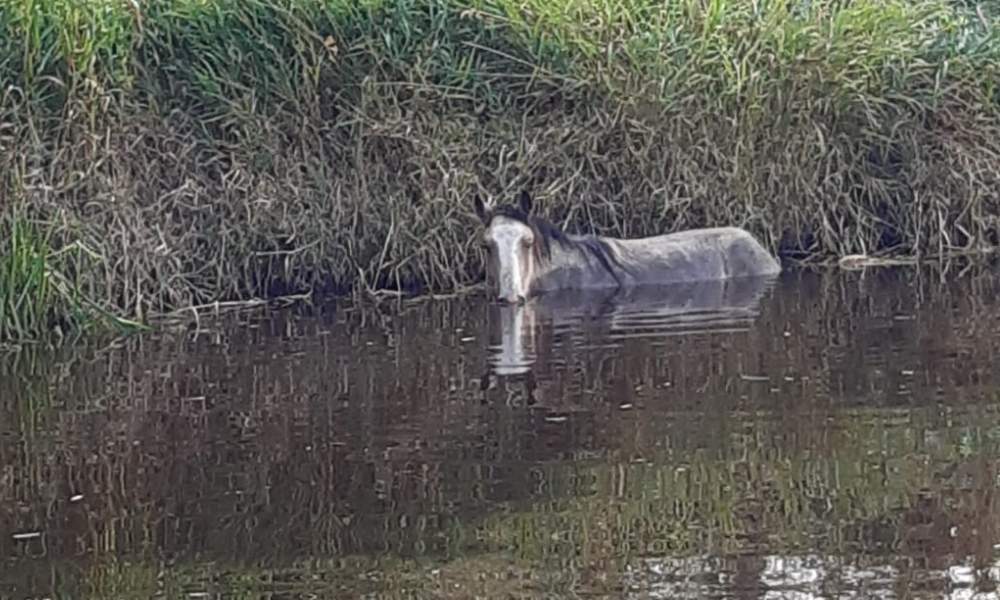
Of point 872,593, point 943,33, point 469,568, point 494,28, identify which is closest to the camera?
point 872,593

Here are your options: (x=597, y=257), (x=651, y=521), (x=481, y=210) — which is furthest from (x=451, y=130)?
(x=651, y=521)

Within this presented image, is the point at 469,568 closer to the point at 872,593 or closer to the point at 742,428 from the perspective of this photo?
the point at 872,593

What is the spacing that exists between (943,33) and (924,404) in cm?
603

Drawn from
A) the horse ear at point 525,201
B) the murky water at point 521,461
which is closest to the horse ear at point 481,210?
the horse ear at point 525,201

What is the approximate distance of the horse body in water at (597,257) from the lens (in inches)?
395

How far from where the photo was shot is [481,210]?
10414 millimetres

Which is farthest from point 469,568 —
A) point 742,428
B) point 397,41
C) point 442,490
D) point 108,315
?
point 397,41

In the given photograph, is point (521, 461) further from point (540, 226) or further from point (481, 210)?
point (481, 210)

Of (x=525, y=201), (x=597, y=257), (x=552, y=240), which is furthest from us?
(x=597, y=257)

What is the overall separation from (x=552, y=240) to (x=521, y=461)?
15.5 ft

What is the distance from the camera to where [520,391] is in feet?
22.9

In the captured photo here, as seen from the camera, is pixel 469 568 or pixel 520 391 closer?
pixel 469 568

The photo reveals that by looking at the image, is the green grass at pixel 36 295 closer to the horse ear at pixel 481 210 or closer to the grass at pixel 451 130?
the grass at pixel 451 130

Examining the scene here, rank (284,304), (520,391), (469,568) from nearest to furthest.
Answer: (469,568), (520,391), (284,304)
